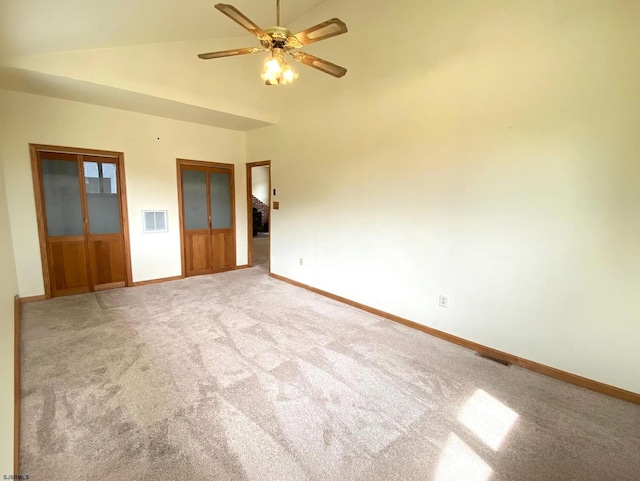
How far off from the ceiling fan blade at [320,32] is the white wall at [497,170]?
1471 mm

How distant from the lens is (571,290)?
7.71ft

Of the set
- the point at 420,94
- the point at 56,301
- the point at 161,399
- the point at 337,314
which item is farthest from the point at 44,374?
the point at 420,94

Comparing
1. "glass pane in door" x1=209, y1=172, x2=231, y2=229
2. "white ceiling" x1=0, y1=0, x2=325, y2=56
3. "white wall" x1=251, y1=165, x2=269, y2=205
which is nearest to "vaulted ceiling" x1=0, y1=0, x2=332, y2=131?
"white ceiling" x1=0, y1=0, x2=325, y2=56

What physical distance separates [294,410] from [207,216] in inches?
169

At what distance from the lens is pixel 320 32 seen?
194 cm

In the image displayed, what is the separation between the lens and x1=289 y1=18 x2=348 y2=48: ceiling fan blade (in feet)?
5.88

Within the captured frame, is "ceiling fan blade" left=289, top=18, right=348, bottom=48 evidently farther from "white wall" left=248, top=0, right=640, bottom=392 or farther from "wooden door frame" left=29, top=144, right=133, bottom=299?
"wooden door frame" left=29, top=144, right=133, bottom=299

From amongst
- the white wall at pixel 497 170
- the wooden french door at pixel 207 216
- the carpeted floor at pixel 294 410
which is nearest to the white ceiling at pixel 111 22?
the white wall at pixel 497 170

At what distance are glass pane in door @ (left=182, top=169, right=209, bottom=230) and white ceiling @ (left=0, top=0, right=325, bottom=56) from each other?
2.18 metres

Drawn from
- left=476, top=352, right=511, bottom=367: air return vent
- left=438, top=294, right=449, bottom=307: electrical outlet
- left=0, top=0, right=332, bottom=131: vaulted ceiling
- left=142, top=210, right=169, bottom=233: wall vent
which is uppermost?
left=0, top=0, right=332, bottom=131: vaulted ceiling

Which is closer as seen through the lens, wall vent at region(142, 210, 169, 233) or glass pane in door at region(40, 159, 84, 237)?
glass pane in door at region(40, 159, 84, 237)

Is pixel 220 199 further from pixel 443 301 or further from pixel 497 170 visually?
pixel 497 170

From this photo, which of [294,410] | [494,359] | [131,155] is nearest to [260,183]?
[131,155]

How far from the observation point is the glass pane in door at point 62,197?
3932 mm
